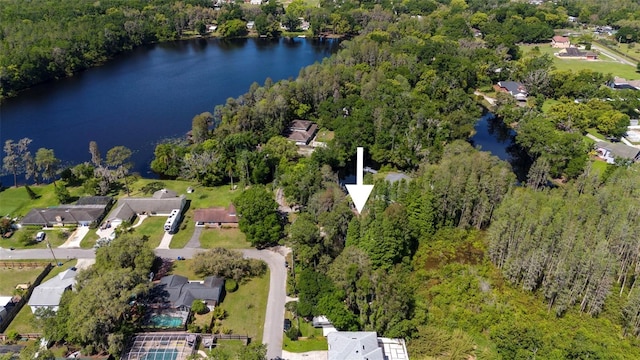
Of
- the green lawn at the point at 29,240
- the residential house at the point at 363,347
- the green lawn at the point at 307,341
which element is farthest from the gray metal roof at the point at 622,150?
the green lawn at the point at 29,240

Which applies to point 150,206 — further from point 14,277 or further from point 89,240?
point 14,277

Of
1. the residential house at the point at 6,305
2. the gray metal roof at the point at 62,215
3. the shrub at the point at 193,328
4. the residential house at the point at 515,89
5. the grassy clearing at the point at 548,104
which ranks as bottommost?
the shrub at the point at 193,328

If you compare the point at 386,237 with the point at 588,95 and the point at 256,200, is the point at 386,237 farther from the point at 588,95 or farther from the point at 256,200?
the point at 588,95

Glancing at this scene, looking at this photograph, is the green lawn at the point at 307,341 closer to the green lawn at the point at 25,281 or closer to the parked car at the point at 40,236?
the green lawn at the point at 25,281

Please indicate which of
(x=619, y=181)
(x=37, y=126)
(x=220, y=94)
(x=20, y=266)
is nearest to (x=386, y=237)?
(x=619, y=181)

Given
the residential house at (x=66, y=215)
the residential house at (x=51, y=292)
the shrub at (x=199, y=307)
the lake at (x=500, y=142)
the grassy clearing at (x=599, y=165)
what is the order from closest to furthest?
the shrub at (x=199, y=307)
the residential house at (x=51, y=292)
the residential house at (x=66, y=215)
the grassy clearing at (x=599, y=165)
the lake at (x=500, y=142)

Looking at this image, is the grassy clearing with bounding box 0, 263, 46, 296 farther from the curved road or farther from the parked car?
the parked car
